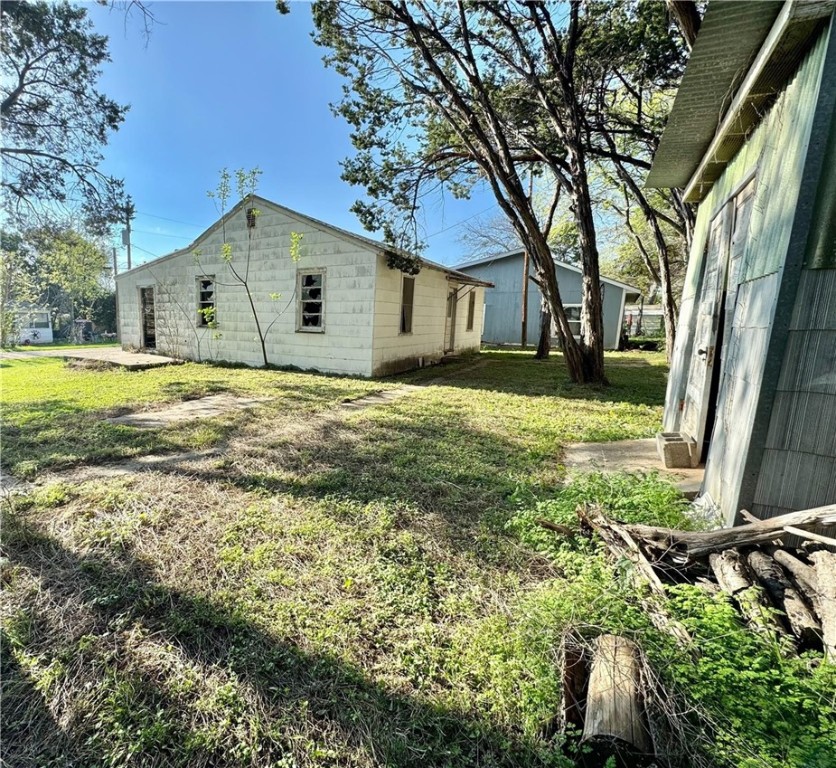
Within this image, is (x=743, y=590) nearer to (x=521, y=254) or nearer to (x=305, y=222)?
(x=305, y=222)

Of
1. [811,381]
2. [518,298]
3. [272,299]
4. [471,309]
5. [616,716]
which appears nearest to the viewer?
[616,716]

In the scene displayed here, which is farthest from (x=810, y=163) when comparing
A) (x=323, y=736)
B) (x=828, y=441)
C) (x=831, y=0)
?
(x=323, y=736)

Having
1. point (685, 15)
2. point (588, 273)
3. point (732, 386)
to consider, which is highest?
point (685, 15)

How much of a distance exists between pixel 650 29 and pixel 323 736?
387 inches

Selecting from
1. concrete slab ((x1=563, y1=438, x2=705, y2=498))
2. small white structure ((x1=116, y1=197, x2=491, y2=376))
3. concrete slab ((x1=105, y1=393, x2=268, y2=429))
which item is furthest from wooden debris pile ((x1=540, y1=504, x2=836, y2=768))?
small white structure ((x1=116, y1=197, x2=491, y2=376))

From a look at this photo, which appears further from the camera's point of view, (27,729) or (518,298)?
(518,298)

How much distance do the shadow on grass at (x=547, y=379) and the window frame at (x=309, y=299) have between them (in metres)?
2.32

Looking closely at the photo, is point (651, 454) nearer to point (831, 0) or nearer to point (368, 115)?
point (831, 0)

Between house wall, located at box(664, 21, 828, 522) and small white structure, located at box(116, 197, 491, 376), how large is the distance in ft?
21.8

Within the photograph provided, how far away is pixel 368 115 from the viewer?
28.8 ft

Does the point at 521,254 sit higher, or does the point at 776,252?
the point at 521,254

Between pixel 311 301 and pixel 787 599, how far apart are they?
8987mm

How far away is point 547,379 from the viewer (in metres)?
9.01

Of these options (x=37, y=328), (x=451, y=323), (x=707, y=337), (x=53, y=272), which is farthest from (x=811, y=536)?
(x=37, y=328)
